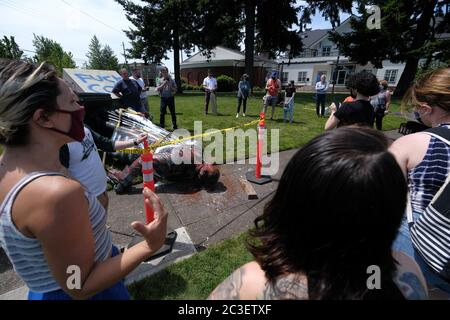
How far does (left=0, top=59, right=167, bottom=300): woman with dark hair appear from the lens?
3.03 feet

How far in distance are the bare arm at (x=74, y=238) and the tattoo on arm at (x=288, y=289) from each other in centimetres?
54

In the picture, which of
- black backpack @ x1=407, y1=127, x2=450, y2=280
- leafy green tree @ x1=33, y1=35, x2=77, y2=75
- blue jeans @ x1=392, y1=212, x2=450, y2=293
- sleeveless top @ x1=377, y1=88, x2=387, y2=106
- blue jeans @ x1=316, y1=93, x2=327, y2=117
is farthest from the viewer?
leafy green tree @ x1=33, y1=35, x2=77, y2=75

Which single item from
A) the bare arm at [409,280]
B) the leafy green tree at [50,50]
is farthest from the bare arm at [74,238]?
the leafy green tree at [50,50]

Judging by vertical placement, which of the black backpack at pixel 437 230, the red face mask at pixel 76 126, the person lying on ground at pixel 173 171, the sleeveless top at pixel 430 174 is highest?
the red face mask at pixel 76 126

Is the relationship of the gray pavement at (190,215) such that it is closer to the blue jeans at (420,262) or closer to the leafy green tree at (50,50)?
the blue jeans at (420,262)

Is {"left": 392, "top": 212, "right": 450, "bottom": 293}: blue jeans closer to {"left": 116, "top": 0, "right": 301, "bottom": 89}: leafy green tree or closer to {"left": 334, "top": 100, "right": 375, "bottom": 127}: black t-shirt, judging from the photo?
{"left": 334, "top": 100, "right": 375, "bottom": 127}: black t-shirt

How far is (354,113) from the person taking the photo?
369 cm

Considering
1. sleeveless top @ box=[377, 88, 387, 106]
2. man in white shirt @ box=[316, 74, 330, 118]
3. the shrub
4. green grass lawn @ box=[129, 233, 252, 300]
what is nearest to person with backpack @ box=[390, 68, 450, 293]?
green grass lawn @ box=[129, 233, 252, 300]

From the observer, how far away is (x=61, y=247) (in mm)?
944

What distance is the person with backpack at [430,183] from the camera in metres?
1.40
